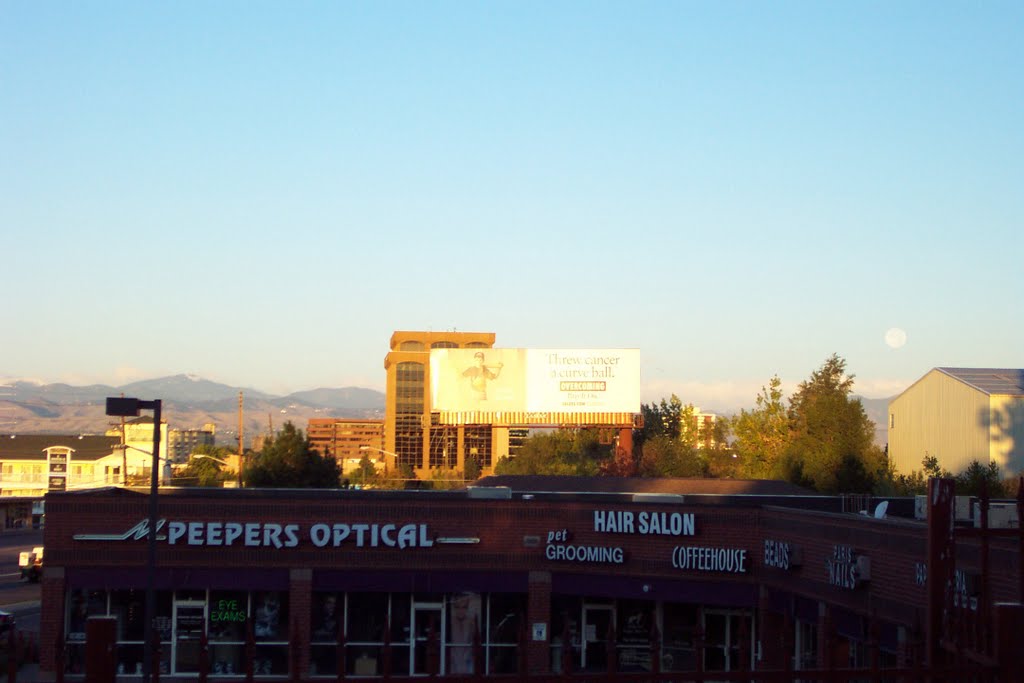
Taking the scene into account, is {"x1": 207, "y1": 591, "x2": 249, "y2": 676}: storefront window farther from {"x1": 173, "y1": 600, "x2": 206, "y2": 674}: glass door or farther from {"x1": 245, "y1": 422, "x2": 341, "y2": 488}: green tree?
{"x1": 245, "y1": 422, "x2": 341, "y2": 488}: green tree

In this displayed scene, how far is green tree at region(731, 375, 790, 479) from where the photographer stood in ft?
253

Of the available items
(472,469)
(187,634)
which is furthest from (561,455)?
(187,634)

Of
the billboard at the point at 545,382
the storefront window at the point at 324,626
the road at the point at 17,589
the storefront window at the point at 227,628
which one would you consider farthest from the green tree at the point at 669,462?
the storefront window at the point at 227,628

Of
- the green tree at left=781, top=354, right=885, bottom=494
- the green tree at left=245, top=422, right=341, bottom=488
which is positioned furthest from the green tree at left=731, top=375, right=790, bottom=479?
the green tree at left=245, top=422, right=341, bottom=488

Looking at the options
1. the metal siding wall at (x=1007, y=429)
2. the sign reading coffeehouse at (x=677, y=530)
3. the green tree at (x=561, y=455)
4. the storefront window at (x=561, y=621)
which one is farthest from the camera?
the green tree at (x=561, y=455)

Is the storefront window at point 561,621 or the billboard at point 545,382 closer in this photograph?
the storefront window at point 561,621

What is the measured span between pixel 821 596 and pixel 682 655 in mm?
6771

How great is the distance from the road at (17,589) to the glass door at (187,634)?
10.2 meters

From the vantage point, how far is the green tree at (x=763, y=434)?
77125 millimetres

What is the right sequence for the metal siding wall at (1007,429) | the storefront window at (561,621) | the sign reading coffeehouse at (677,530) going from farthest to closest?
the metal siding wall at (1007,429) → the storefront window at (561,621) → the sign reading coffeehouse at (677,530)

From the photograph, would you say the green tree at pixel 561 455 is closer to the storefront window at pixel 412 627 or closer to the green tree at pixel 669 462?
the green tree at pixel 669 462

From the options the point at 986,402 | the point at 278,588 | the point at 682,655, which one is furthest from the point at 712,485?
the point at 986,402

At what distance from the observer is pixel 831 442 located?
216ft

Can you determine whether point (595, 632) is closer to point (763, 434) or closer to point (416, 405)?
point (763, 434)
